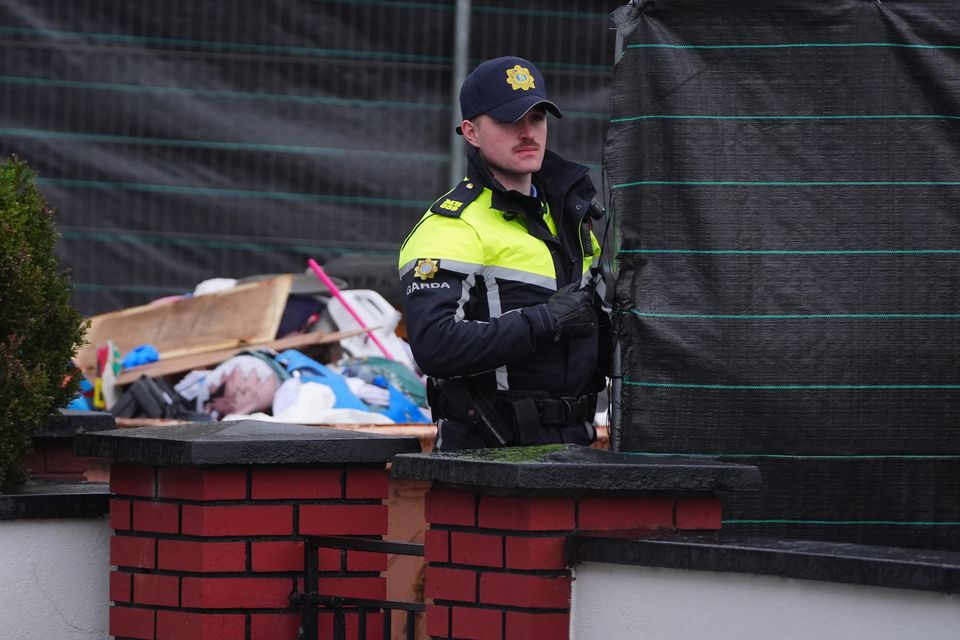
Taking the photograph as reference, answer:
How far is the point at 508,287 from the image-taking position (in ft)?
13.3

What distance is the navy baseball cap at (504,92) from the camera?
163 inches

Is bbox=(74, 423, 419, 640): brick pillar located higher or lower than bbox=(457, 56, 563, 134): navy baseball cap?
lower

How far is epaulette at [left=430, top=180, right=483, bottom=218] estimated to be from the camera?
401cm

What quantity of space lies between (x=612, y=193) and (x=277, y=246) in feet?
19.3

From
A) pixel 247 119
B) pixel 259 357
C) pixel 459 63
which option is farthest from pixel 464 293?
pixel 247 119

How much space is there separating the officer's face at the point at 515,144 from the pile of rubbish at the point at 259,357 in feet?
9.65

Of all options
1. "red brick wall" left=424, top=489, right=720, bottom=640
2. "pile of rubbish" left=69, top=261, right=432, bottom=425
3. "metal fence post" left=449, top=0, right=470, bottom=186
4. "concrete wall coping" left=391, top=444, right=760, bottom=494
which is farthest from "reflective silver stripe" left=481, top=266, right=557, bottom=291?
"metal fence post" left=449, top=0, right=470, bottom=186

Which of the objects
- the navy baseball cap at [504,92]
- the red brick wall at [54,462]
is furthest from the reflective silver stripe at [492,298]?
the red brick wall at [54,462]

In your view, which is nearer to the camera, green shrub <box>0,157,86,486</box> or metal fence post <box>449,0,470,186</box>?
green shrub <box>0,157,86,486</box>

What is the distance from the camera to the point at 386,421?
23.1ft

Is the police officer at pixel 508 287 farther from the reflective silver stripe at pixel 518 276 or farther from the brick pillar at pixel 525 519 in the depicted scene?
the brick pillar at pixel 525 519

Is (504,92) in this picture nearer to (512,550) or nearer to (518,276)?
(518,276)

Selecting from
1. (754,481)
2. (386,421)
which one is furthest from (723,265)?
(386,421)

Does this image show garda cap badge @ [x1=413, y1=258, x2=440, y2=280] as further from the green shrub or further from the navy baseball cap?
the green shrub
